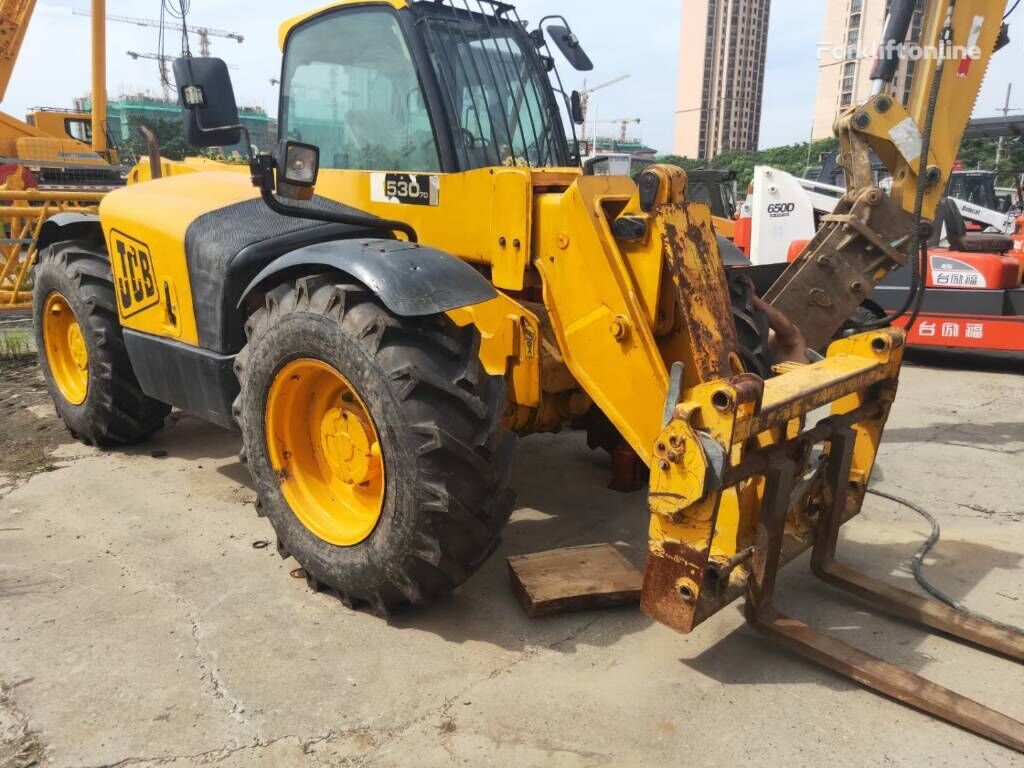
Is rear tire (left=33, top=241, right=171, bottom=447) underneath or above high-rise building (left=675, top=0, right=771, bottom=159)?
underneath

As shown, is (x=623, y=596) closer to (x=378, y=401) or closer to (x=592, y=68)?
(x=378, y=401)

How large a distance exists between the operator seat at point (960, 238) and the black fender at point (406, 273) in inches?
274

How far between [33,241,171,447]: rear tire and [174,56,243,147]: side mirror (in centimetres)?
150

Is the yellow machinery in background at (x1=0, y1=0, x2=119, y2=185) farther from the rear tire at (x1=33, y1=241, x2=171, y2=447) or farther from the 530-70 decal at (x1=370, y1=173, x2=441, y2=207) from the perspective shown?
the 530-70 decal at (x1=370, y1=173, x2=441, y2=207)

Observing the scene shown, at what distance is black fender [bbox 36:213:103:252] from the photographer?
4945mm

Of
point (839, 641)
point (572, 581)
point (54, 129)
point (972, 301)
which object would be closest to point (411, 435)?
point (572, 581)

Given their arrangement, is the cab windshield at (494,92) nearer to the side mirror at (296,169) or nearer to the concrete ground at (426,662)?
the side mirror at (296,169)

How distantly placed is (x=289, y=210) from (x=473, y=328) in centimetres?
90

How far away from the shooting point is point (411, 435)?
2.68 m

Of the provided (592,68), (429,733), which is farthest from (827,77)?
(429,733)

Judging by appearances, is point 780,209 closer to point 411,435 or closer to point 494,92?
point 494,92

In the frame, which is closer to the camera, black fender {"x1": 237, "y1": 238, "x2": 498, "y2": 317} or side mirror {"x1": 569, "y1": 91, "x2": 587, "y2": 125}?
black fender {"x1": 237, "y1": 238, "x2": 498, "y2": 317}

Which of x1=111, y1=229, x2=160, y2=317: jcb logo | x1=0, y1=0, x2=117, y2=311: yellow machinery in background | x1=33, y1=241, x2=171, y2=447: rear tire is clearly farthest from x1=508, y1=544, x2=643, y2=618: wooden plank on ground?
x1=0, y1=0, x2=117, y2=311: yellow machinery in background

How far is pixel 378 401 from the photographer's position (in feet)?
9.03
